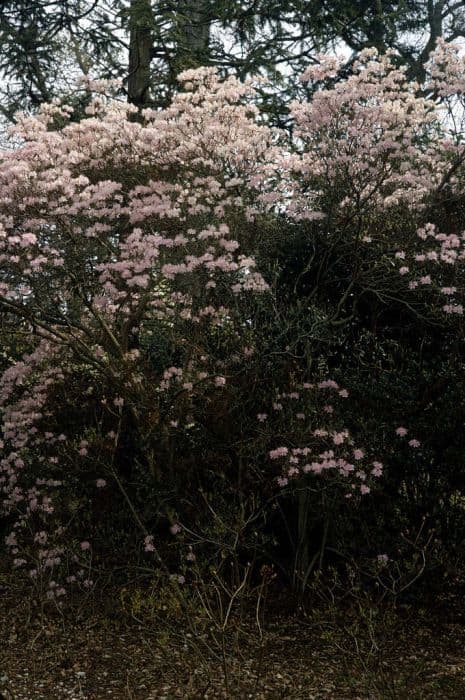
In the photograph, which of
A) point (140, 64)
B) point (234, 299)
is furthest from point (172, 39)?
point (234, 299)

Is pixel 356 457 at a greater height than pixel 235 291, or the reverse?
pixel 235 291

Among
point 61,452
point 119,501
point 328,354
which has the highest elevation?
point 328,354

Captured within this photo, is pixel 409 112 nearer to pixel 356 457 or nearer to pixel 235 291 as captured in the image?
pixel 235 291

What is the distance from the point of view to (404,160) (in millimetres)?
6797

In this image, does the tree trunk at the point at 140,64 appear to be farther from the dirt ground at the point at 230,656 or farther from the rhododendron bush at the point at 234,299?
the dirt ground at the point at 230,656

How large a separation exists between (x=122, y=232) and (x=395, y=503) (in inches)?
128

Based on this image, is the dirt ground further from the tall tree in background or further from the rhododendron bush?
the tall tree in background

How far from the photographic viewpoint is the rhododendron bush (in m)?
6.15

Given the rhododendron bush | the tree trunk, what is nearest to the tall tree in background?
the tree trunk

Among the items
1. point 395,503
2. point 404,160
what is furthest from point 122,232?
point 395,503

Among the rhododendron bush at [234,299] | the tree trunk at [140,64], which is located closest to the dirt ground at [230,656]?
the rhododendron bush at [234,299]

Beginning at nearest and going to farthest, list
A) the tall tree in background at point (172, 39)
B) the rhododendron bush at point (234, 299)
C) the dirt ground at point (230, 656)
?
1. the dirt ground at point (230, 656)
2. the rhododendron bush at point (234, 299)
3. the tall tree in background at point (172, 39)

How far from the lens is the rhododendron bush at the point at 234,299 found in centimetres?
615

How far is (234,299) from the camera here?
20.7 ft
